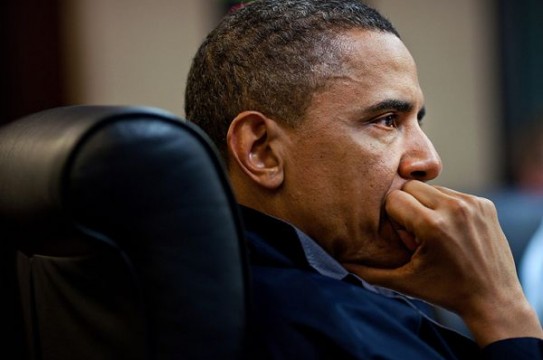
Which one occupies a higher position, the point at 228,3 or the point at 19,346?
the point at 228,3

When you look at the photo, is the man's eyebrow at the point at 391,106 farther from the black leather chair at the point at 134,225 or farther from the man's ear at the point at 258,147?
the black leather chair at the point at 134,225

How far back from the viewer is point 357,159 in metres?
1.28

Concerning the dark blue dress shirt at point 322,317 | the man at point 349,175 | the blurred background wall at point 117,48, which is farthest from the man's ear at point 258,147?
the blurred background wall at point 117,48

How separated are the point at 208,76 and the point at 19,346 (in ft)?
4.33

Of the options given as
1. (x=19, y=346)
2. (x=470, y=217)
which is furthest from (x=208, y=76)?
(x=19, y=346)

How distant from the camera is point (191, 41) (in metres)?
3.68

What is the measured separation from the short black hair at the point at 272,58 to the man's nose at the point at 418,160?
0.54 feet

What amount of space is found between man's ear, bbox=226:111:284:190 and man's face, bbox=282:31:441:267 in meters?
0.02

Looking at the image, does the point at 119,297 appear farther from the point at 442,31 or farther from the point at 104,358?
the point at 442,31

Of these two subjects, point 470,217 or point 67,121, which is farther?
point 470,217

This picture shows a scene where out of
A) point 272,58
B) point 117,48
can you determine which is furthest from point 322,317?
point 117,48

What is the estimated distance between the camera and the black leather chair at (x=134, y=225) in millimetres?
867

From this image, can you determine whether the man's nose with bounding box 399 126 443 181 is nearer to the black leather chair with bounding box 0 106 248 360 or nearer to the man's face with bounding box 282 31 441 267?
the man's face with bounding box 282 31 441 267

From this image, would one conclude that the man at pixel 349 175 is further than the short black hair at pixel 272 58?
No
